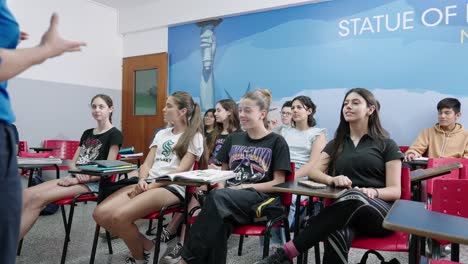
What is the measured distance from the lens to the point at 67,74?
5191 millimetres

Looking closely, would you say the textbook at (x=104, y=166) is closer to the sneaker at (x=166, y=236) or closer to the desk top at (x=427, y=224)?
the sneaker at (x=166, y=236)

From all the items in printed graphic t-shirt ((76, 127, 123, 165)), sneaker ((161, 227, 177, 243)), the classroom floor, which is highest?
printed graphic t-shirt ((76, 127, 123, 165))

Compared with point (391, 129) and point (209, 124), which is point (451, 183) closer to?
point (391, 129)

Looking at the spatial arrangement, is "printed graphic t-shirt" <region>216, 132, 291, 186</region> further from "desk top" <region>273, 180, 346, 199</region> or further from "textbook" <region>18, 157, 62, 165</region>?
"textbook" <region>18, 157, 62, 165</region>

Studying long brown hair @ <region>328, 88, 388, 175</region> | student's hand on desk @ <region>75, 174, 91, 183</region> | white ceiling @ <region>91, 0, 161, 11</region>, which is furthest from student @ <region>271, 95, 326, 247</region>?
white ceiling @ <region>91, 0, 161, 11</region>

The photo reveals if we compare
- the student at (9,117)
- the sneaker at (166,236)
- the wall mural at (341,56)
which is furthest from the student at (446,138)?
the student at (9,117)

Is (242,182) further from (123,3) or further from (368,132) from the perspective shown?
(123,3)

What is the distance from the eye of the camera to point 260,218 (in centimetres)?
182

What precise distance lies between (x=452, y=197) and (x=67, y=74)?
509cm

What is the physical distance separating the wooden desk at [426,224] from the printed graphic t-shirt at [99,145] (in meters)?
2.05

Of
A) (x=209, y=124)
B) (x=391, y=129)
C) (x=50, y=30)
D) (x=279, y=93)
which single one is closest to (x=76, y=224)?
(x=209, y=124)

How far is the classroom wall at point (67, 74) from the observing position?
4676 millimetres

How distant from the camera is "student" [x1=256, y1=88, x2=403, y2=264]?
1.57 metres

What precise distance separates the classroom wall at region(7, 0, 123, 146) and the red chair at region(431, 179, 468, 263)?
4480mm
